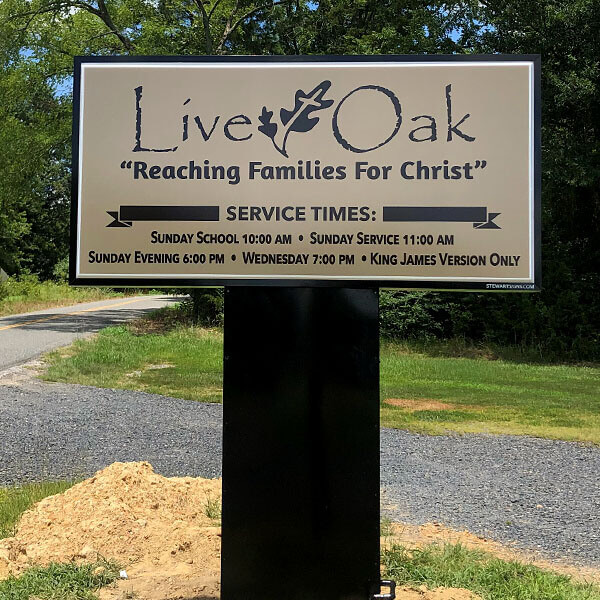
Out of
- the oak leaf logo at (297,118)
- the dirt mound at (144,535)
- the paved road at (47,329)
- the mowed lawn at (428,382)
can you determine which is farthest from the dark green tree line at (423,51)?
the oak leaf logo at (297,118)

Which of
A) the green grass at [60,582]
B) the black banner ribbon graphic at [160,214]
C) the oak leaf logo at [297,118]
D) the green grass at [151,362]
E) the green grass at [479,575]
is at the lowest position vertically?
the green grass at [479,575]

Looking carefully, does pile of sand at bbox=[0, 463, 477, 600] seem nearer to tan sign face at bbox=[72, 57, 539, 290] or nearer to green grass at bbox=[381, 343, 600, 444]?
tan sign face at bbox=[72, 57, 539, 290]

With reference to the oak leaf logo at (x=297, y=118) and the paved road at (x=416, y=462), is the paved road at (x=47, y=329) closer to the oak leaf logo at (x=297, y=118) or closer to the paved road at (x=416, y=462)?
the paved road at (x=416, y=462)

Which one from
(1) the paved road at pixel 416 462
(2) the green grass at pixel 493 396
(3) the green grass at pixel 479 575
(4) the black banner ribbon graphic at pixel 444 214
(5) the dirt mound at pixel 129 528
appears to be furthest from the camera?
(2) the green grass at pixel 493 396

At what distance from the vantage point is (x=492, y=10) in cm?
1712

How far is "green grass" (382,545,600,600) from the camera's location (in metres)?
3.62

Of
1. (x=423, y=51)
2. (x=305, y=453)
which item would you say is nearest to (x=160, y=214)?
(x=305, y=453)

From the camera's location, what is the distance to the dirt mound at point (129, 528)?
3.92 metres

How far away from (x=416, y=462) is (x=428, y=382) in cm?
483

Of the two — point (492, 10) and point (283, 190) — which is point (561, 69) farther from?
point (283, 190)

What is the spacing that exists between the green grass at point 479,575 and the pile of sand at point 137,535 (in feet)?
0.52

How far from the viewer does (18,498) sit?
5.11 meters

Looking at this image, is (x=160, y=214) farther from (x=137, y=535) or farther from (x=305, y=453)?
(x=137, y=535)

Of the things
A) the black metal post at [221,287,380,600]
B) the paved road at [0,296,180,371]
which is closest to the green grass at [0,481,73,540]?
the black metal post at [221,287,380,600]
